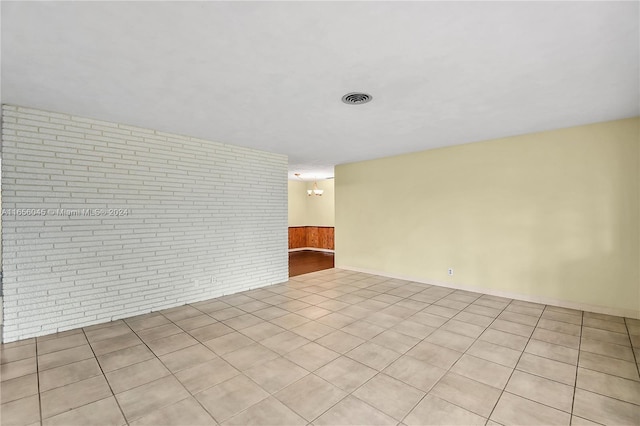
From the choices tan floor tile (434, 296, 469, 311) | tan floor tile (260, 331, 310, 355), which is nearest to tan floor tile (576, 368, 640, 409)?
tan floor tile (434, 296, 469, 311)

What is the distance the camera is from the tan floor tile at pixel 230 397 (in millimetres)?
2094

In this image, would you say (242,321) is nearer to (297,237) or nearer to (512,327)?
(512,327)

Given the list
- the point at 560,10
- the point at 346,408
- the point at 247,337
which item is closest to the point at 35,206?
the point at 247,337

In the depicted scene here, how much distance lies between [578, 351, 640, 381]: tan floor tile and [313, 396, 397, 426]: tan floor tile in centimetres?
208

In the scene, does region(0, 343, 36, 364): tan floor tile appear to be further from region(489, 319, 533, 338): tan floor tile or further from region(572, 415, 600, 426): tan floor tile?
region(489, 319, 533, 338): tan floor tile

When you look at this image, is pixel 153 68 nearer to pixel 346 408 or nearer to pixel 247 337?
pixel 247 337

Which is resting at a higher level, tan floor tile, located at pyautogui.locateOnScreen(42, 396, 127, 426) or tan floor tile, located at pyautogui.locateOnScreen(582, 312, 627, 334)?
tan floor tile, located at pyautogui.locateOnScreen(582, 312, 627, 334)

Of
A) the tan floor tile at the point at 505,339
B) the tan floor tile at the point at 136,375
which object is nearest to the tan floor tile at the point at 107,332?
the tan floor tile at the point at 136,375

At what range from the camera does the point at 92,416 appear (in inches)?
80.7

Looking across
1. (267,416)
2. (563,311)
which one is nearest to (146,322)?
(267,416)

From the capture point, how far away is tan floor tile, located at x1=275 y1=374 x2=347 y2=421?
2.10m

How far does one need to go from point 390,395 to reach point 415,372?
43 cm

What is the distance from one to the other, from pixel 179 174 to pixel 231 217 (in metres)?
1.11

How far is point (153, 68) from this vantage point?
243 centimetres
